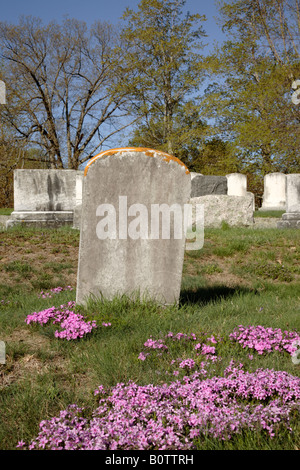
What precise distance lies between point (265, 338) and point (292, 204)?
10.3 meters

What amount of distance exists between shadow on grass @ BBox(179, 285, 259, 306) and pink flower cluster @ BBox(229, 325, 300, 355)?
1276 millimetres

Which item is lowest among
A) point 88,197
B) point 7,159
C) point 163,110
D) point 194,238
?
point 194,238

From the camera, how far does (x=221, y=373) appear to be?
9.53 ft

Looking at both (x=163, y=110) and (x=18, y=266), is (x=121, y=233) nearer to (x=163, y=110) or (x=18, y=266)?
(x=18, y=266)

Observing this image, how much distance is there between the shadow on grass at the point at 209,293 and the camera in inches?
201

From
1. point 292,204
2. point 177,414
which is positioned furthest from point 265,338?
point 292,204

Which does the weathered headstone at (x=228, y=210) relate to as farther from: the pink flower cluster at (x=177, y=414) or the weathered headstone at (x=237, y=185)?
the pink flower cluster at (x=177, y=414)

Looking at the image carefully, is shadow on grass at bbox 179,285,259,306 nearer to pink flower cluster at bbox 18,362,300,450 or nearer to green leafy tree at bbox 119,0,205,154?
pink flower cluster at bbox 18,362,300,450

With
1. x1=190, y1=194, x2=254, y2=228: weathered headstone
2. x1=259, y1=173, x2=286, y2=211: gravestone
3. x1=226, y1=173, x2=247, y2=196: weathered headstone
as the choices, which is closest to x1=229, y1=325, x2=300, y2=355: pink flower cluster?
x1=190, y1=194, x2=254, y2=228: weathered headstone

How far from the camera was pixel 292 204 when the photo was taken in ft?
42.8

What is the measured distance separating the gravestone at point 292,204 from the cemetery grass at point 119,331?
5.32 metres

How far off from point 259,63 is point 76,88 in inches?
489

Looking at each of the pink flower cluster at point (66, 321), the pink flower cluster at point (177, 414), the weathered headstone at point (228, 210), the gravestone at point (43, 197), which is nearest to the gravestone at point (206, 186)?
the weathered headstone at point (228, 210)

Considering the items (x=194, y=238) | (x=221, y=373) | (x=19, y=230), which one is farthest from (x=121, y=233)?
(x=19, y=230)
